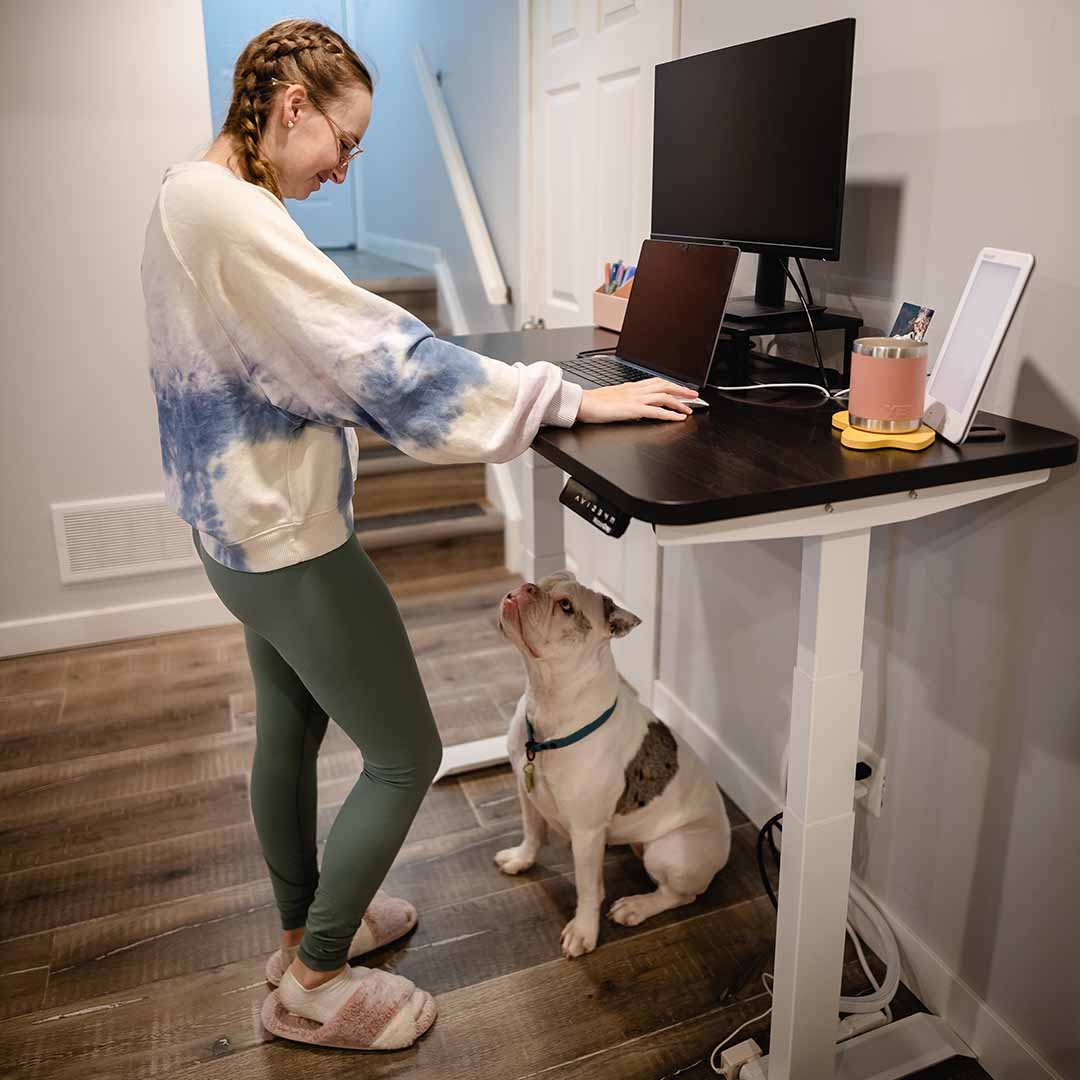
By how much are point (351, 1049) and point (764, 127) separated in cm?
159

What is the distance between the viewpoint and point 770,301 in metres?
1.73

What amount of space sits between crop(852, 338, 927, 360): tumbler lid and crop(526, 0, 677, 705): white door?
123cm

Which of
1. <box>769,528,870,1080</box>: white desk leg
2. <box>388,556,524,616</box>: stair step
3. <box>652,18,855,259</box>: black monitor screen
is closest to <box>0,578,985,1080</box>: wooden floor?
<box>769,528,870,1080</box>: white desk leg

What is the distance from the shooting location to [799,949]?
4.52 feet

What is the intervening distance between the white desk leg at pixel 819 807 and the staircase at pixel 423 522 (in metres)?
2.14

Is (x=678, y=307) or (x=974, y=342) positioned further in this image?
(x=678, y=307)

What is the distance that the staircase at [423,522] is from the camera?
3.43 metres

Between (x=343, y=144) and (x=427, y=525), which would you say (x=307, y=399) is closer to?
(x=343, y=144)

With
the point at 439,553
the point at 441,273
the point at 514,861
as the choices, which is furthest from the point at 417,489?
the point at 514,861

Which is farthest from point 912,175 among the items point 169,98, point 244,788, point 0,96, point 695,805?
point 0,96

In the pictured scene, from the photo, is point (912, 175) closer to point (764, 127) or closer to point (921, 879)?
point (764, 127)

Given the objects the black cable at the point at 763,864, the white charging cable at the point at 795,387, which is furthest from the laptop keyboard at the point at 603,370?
Answer: the black cable at the point at 763,864

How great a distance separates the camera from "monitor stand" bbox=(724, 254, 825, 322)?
1.64 meters

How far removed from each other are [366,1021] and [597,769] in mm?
538
